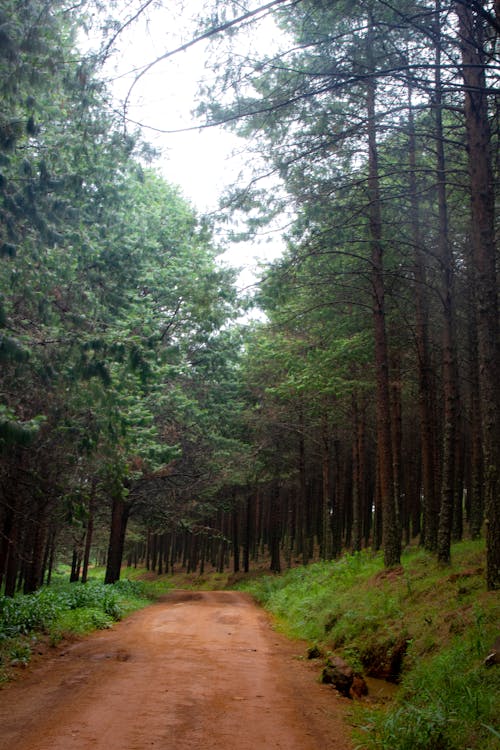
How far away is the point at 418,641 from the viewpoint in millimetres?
8398

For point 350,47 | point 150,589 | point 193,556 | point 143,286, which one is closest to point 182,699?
point 350,47

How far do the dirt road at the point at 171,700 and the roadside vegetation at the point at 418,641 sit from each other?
2.21 feet

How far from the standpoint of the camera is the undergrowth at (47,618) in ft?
30.9

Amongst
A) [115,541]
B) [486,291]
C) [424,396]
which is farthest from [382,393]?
[115,541]

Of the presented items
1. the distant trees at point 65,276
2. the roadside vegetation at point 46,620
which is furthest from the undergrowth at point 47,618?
the distant trees at point 65,276

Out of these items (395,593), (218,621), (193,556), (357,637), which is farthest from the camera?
(193,556)

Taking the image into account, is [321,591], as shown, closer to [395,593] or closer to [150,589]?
[395,593]

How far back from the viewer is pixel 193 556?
47.1 m

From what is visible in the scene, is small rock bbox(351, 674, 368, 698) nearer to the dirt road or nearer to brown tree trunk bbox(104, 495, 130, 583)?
the dirt road

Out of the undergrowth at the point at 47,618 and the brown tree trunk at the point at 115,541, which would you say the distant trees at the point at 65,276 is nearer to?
the undergrowth at the point at 47,618

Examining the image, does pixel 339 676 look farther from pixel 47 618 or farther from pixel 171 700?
pixel 47 618

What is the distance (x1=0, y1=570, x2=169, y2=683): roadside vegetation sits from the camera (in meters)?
9.36

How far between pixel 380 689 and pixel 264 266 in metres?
8.53

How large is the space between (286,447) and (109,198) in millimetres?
21058
